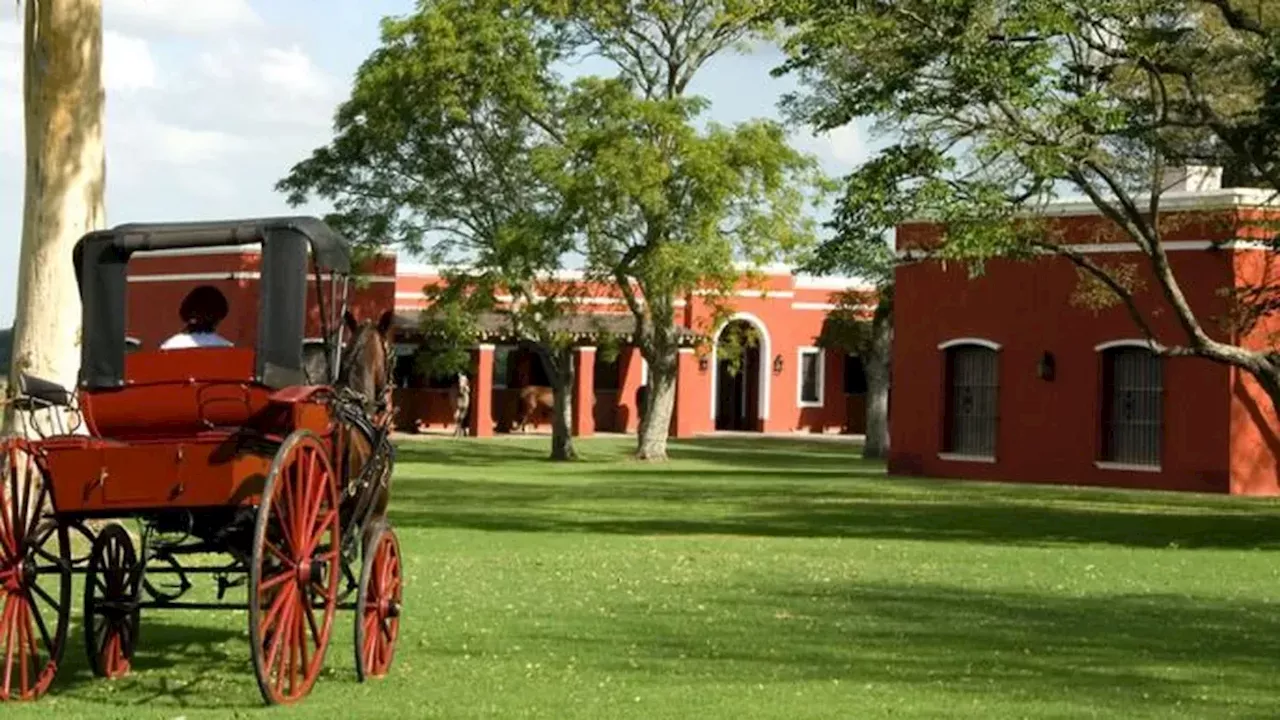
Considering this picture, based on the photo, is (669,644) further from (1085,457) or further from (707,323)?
(707,323)

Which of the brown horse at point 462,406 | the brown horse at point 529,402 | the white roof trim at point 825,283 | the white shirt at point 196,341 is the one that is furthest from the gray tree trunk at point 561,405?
the white shirt at point 196,341

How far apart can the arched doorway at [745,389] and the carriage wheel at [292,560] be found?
6078 cm

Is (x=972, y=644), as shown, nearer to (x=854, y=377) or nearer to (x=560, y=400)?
(x=560, y=400)

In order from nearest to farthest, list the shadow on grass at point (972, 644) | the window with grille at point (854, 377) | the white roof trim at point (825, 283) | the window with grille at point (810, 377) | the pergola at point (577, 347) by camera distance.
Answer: the shadow on grass at point (972, 644), the pergola at point (577, 347), the white roof trim at point (825, 283), the window with grille at point (810, 377), the window with grille at point (854, 377)

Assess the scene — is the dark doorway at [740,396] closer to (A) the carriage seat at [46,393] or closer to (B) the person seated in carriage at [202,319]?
(B) the person seated in carriage at [202,319]

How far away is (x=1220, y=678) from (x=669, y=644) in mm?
3320

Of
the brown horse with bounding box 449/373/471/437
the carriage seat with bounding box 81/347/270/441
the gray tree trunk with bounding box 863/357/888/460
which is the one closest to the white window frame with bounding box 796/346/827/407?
the brown horse with bounding box 449/373/471/437

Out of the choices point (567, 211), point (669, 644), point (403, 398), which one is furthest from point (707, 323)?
point (669, 644)

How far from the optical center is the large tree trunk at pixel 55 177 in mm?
21297

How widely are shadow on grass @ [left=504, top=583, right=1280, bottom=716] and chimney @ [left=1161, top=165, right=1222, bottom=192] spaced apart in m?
25.8

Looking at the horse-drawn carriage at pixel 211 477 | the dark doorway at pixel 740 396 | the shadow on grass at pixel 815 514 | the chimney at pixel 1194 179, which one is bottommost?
the shadow on grass at pixel 815 514

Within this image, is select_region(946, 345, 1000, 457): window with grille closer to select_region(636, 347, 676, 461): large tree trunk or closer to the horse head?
select_region(636, 347, 676, 461): large tree trunk

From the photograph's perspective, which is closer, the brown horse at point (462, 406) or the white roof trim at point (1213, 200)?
the white roof trim at point (1213, 200)

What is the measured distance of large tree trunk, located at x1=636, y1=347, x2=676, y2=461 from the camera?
5528 centimetres
